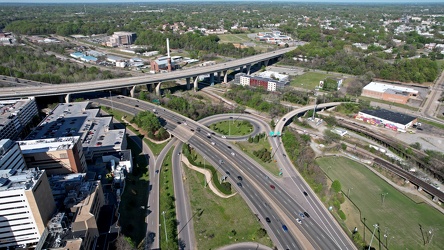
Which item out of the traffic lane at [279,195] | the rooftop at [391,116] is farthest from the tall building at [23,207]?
the rooftop at [391,116]

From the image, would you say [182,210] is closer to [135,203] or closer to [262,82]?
[135,203]

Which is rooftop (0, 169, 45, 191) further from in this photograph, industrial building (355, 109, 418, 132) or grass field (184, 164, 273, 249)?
industrial building (355, 109, 418, 132)

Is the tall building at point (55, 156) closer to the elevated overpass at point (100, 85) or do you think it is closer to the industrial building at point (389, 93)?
the elevated overpass at point (100, 85)

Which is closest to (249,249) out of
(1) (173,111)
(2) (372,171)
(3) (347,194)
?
(3) (347,194)

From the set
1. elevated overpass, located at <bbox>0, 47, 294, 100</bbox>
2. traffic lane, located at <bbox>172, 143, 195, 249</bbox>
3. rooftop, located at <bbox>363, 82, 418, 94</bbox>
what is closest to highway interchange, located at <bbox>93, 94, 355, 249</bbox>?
traffic lane, located at <bbox>172, 143, 195, 249</bbox>

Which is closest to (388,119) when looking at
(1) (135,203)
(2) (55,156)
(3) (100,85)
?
(1) (135,203)
